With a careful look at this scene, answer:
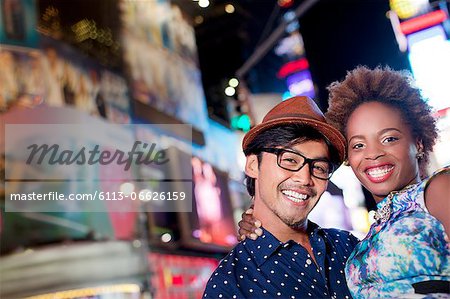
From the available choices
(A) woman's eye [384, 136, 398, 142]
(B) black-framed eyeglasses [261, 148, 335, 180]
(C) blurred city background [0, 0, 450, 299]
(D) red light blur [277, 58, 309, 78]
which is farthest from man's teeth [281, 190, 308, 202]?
(D) red light blur [277, 58, 309, 78]

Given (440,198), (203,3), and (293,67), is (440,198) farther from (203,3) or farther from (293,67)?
(203,3)

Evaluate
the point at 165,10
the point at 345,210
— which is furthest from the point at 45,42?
the point at 345,210

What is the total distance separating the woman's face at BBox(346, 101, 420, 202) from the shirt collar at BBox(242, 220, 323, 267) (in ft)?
1.54

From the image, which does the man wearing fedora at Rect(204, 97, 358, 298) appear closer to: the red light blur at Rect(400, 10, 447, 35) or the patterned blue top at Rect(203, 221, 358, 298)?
the patterned blue top at Rect(203, 221, 358, 298)

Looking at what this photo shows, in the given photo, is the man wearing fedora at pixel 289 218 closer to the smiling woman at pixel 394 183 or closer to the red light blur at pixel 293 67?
the smiling woman at pixel 394 183

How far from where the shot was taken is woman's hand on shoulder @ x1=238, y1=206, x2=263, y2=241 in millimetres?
2371

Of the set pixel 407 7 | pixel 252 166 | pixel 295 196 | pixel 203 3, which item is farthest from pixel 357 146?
pixel 203 3

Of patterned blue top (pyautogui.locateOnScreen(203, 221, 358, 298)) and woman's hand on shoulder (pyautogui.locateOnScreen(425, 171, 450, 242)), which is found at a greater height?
woman's hand on shoulder (pyautogui.locateOnScreen(425, 171, 450, 242))

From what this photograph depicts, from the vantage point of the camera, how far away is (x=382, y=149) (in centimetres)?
229

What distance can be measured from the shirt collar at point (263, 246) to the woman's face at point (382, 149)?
1.54 feet

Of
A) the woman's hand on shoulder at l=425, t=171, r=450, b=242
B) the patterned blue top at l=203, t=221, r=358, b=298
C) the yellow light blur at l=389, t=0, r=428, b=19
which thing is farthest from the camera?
the yellow light blur at l=389, t=0, r=428, b=19

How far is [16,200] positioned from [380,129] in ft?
21.6

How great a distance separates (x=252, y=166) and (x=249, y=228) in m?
0.30

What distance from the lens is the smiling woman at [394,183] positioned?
1943 millimetres
